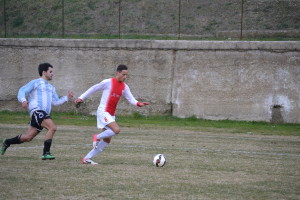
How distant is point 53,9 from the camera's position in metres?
25.1

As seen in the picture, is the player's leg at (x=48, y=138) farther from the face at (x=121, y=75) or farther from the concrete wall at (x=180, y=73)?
the concrete wall at (x=180, y=73)

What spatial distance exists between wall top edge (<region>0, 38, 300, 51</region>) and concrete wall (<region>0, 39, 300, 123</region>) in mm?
35

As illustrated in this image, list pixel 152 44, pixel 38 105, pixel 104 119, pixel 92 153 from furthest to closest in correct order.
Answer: pixel 152 44 < pixel 38 105 < pixel 104 119 < pixel 92 153

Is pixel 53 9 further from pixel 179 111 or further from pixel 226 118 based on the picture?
pixel 226 118

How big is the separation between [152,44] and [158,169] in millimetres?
11599

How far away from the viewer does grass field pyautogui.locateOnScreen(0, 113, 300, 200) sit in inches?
290

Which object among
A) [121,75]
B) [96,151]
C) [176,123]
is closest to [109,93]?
[121,75]

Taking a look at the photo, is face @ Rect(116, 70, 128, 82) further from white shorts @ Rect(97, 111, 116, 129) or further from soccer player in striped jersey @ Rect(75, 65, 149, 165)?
white shorts @ Rect(97, 111, 116, 129)

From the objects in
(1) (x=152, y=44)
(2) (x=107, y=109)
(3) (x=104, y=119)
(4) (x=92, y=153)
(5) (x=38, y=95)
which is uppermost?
(1) (x=152, y=44)

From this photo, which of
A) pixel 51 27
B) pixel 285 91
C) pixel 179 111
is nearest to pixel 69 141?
pixel 179 111

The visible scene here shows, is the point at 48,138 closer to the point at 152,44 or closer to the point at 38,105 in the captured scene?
the point at 38,105

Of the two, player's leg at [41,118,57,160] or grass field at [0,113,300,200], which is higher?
player's leg at [41,118,57,160]

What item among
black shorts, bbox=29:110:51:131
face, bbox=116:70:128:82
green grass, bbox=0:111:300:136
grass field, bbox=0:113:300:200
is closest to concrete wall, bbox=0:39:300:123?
green grass, bbox=0:111:300:136

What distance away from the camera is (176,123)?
63.4 ft
